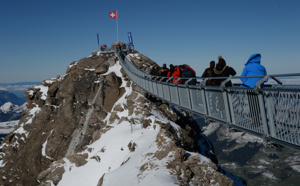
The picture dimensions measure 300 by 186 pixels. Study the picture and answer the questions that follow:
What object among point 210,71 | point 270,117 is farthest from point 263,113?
point 210,71

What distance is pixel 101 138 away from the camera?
26.5 m

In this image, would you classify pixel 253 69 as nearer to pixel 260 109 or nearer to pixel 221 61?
pixel 260 109

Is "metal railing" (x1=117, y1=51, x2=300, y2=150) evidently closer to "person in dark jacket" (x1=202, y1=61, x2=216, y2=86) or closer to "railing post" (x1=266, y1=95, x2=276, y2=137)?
"railing post" (x1=266, y1=95, x2=276, y2=137)

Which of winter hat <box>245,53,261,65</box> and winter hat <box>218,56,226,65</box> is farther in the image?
winter hat <box>218,56,226,65</box>

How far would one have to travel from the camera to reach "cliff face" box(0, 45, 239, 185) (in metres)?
13.8

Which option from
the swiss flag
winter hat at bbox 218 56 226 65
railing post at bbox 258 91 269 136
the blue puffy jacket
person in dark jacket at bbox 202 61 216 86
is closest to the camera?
railing post at bbox 258 91 269 136

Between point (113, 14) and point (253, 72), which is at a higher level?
point (113, 14)

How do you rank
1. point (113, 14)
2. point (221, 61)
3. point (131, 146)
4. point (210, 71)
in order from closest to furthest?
point (221, 61) < point (210, 71) < point (131, 146) < point (113, 14)

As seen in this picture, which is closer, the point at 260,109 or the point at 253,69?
the point at 260,109

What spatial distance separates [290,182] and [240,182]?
210 m

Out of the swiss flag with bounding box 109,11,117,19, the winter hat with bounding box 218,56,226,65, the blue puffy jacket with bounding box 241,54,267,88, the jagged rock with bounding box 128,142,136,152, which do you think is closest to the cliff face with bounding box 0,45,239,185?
the jagged rock with bounding box 128,142,136,152

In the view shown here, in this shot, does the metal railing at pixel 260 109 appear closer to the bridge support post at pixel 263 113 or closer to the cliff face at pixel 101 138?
the bridge support post at pixel 263 113

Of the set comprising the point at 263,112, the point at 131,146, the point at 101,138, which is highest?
the point at 263,112

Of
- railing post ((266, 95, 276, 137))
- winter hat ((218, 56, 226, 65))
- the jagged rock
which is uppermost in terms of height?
winter hat ((218, 56, 226, 65))
